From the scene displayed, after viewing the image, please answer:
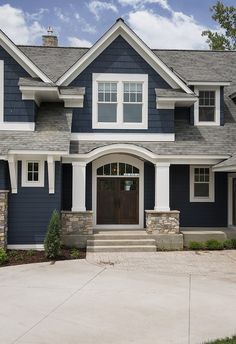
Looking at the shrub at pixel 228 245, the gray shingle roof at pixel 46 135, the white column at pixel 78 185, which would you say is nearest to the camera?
the gray shingle roof at pixel 46 135

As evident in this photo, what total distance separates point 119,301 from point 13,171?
700 cm

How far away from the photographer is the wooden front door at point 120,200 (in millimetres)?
17500

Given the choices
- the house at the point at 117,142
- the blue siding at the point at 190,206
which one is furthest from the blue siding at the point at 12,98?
the blue siding at the point at 190,206

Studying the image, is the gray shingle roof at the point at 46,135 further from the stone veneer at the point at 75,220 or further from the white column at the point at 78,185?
the stone veneer at the point at 75,220

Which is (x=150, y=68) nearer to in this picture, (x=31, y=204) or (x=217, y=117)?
(x=217, y=117)

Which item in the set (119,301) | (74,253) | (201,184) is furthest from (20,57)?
(119,301)

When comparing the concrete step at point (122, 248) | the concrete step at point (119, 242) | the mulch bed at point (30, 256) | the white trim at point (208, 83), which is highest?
the white trim at point (208, 83)

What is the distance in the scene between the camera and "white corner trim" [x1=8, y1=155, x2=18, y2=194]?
14234 millimetres

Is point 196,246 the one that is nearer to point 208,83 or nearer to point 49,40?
point 208,83

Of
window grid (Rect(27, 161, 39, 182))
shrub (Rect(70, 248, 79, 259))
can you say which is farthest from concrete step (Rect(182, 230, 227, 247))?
window grid (Rect(27, 161, 39, 182))

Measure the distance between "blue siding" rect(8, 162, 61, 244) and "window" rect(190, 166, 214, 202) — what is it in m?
5.87

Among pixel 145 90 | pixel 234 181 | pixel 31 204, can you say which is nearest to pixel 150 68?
pixel 145 90

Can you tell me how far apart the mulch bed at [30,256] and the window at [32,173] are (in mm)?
2255

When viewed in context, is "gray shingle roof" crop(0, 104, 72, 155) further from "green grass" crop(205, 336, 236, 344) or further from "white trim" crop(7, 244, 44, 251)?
"green grass" crop(205, 336, 236, 344)
